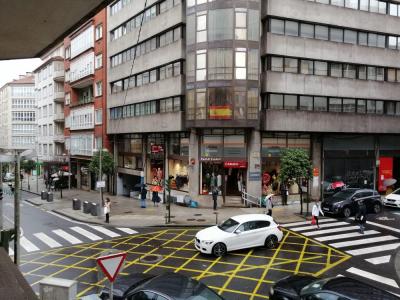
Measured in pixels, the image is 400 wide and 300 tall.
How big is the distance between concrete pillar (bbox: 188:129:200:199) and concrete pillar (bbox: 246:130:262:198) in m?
4.00

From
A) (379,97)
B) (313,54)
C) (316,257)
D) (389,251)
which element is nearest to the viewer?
(316,257)

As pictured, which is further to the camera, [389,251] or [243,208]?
[243,208]

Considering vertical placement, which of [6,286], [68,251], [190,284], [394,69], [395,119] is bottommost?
[68,251]

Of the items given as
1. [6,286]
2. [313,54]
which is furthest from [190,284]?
[313,54]

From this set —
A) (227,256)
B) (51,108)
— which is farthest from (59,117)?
(227,256)

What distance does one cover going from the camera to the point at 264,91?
95.2ft

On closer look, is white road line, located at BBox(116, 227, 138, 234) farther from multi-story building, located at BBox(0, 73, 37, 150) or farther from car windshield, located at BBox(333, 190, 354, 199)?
multi-story building, located at BBox(0, 73, 37, 150)

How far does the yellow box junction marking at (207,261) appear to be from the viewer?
524 inches

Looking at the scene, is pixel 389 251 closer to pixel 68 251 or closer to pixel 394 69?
pixel 68 251

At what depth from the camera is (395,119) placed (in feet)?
113

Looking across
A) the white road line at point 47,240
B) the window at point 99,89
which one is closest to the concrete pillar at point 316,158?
the white road line at point 47,240

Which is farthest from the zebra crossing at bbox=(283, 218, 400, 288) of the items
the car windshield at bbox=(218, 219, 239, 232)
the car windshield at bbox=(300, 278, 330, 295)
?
the car windshield at bbox=(218, 219, 239, 232)

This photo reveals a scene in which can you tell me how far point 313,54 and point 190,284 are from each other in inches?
1006

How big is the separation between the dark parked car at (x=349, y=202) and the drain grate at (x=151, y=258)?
519 inches
